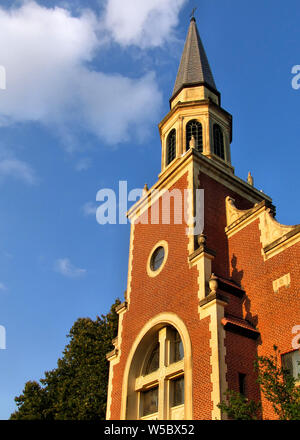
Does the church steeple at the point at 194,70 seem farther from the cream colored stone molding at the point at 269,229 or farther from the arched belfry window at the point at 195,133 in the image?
the cream colored stone molding at the point at 269,229

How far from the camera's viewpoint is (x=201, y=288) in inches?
684

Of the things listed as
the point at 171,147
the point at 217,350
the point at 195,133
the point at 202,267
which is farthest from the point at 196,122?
the point at 217,350

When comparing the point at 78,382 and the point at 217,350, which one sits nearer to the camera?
the point at 217,350

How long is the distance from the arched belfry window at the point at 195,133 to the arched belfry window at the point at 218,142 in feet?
3.06

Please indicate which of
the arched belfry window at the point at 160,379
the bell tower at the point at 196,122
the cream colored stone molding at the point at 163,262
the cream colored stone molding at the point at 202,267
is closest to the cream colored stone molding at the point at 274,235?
the cream colored stone molding at the point at 202,267

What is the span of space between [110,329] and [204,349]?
53.7 feet

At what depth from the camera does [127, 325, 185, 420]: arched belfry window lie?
1745 centimetres

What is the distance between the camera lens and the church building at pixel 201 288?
15.6 meters

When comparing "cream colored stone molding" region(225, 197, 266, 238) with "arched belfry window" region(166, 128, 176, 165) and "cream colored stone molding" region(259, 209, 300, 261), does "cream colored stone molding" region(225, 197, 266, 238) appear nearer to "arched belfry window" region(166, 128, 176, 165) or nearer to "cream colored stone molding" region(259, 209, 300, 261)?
"cream colored stone molding" region(259, 209, 300, 261)

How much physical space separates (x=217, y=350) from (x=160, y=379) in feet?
13.1

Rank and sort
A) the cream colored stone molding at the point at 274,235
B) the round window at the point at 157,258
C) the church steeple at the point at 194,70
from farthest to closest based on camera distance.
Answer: the church steeple at the point at 194,70 < the round window at the point at 157,258 < the cream colored stone molding at the point at 274,235

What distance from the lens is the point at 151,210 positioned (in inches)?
923

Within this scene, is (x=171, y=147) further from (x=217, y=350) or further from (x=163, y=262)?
(x=217, y=350)
